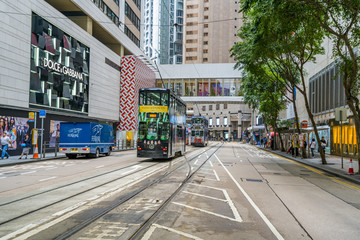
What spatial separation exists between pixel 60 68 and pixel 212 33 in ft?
273

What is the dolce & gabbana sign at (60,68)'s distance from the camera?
2595 cm

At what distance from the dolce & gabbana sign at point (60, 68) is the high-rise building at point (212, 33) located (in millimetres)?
76879

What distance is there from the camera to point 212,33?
10456 cm

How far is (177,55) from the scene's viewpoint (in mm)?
120000

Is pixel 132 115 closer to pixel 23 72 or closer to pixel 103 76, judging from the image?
pixel 103 76

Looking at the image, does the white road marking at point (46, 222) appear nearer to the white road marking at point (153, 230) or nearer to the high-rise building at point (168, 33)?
the white road marking at point (153, 230)

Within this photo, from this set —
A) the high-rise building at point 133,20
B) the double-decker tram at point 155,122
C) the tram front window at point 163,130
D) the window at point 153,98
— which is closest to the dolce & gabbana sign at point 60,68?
the double-decker tram at point 155,122

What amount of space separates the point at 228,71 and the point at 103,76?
95.5 feet

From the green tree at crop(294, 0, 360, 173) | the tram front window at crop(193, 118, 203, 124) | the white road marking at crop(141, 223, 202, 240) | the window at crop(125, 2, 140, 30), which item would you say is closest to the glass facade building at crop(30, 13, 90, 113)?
the window at crop(125, 2, 140, 30)

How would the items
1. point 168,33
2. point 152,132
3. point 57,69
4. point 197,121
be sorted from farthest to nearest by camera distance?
point 168,33 → point 197,121 → point 57,69 → point 152,132

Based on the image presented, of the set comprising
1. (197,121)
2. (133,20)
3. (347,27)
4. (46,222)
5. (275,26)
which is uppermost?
(133,20)

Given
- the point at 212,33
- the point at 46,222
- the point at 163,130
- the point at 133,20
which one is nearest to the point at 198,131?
the point at 133,20

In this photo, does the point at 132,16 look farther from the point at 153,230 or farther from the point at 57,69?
the point at 153,230

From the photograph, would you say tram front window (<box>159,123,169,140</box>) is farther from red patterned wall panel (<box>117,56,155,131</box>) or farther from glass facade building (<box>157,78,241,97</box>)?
glass facade building (<box>157,78,241,97</box>)
